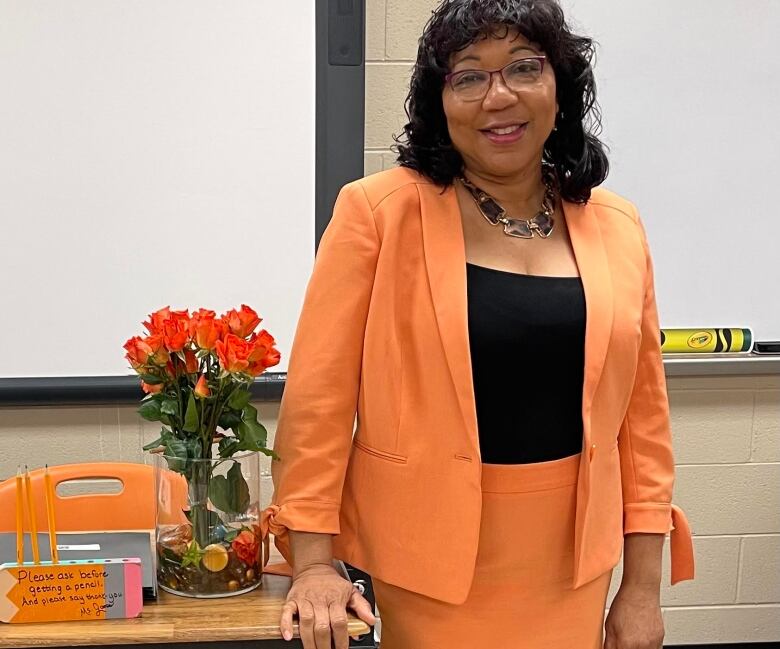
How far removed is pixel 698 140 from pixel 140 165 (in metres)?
1.31

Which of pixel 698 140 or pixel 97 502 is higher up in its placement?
pixel 698 140

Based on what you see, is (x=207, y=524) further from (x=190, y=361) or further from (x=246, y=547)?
(x=190, y=361)

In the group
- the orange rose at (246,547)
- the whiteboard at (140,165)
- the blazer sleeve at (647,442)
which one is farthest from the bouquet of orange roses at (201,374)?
the whiteboard at (140,165)

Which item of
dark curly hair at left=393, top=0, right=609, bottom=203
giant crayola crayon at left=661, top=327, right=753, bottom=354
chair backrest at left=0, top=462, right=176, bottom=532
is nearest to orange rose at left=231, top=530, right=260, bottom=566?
chair backrest at left=0, top=462, right=176, bottom=532

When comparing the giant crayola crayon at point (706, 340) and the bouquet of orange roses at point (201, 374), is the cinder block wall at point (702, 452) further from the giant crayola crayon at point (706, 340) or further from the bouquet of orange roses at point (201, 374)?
the bouquet of orange roses at point (201, 374)

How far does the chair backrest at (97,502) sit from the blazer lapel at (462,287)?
0.69 m

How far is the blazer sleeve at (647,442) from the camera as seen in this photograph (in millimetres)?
1516

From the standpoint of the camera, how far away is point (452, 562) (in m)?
1.34

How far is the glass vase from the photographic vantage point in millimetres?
1268

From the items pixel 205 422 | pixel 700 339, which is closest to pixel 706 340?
pixel 700 339

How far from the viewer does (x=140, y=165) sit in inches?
84.8

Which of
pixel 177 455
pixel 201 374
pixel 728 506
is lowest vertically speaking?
pixel 728 506

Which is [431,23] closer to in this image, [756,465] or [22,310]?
[22,310]

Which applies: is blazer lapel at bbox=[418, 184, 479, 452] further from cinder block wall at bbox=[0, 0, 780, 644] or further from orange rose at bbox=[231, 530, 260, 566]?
cinder block wall at bbox=[0, 0, 780, 644]
